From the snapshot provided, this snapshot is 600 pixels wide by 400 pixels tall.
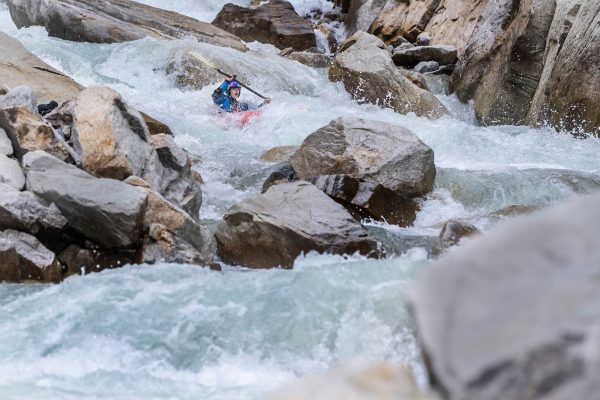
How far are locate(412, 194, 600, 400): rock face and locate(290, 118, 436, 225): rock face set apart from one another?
592 cm

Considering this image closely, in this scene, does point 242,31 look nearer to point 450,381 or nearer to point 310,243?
point 310,243

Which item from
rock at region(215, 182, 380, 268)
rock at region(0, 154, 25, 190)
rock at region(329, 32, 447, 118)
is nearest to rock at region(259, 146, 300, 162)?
rock at region(215, 182, 380, 268)

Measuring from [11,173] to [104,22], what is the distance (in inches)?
375

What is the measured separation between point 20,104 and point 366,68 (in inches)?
279

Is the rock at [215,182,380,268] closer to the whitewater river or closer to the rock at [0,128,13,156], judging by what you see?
the whitewater river

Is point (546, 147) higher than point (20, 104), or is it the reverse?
point (20, 104)

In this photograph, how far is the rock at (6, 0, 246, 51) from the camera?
14.3m

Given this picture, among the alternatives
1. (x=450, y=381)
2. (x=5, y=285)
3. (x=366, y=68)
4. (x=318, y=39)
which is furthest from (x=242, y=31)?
(x=450, y=381)

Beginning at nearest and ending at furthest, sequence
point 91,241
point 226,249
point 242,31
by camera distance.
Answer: point 91,241 < point 226,249 < point 242,31

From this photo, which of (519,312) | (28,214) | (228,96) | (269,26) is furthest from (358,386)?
(269,26)

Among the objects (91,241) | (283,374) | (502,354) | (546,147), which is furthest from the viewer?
(546,147)

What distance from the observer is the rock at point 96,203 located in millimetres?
5598

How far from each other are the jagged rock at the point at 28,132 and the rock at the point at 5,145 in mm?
35

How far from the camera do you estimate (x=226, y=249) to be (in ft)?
20.5
